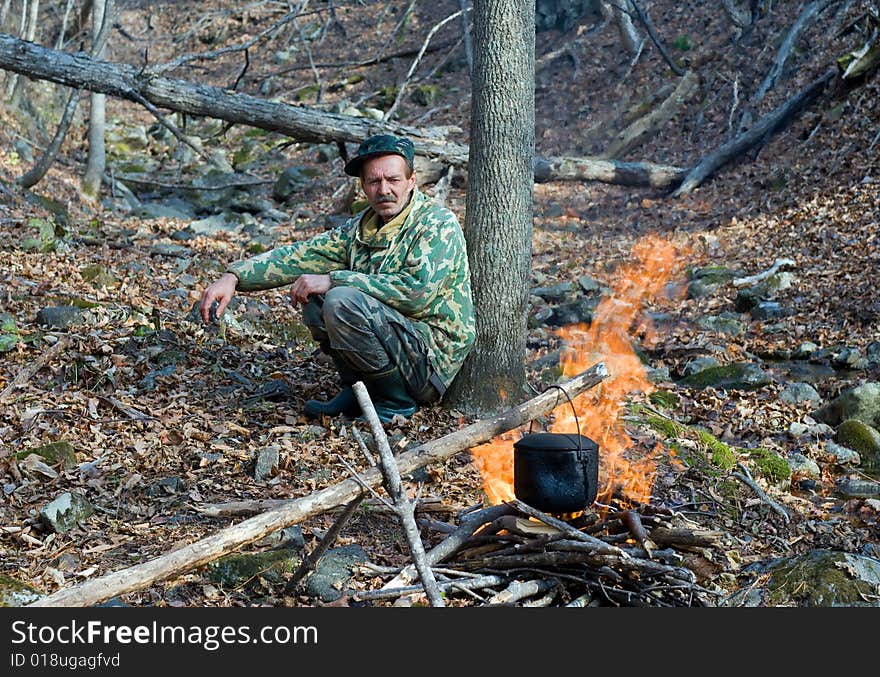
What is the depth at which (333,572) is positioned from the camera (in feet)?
12.6

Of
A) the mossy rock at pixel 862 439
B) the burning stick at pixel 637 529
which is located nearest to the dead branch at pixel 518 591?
the burning stick at pixel 637 529

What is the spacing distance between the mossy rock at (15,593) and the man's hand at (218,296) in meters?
2.01

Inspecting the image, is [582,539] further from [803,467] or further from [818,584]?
[803,467]

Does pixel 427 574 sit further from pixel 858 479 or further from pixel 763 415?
pixel 763 415

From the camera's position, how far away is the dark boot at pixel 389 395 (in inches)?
221

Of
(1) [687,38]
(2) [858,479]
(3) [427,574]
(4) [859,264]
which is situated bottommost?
(2) [858,479]

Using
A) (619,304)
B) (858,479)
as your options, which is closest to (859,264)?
(619,304)

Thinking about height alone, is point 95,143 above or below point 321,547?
above

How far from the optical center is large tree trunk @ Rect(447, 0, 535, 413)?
5.83m

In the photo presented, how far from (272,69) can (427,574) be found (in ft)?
65.3

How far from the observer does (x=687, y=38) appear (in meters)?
16.9

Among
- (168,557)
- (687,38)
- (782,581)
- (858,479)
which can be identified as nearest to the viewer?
(168,557)

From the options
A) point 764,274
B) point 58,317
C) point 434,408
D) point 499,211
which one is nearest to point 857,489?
point 434,408

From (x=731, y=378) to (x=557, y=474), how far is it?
3.51 m
